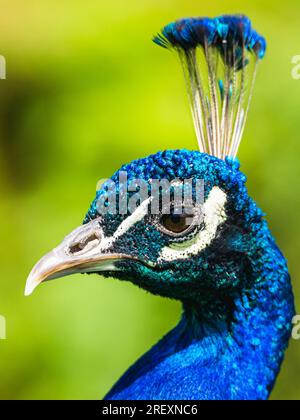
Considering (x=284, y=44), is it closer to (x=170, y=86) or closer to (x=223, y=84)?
(x=170, y=86)

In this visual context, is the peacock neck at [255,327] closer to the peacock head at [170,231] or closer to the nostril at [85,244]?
the peacock head at [170,231]

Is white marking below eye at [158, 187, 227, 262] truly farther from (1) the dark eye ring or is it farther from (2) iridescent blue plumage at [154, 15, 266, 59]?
(2) iridescent blue plumage at [154, 15, 266, 59]

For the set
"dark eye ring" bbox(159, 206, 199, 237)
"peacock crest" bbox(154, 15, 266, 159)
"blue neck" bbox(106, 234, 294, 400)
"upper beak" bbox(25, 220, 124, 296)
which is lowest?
"blue neck" bbox(106, 234, 294, 400)

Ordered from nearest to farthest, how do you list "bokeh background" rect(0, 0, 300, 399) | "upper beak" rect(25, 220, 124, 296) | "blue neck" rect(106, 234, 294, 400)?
"upper beak" rect(25, 220, 124, 296) < "blue neck" rect(106, 234, 294, 400) < "bokeh background" rect(0, 0, 300, 399)

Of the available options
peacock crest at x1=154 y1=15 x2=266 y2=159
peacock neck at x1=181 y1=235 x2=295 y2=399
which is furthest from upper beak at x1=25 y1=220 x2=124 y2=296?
peacock crest at x1=154 y1=15 x2=266 y2=159

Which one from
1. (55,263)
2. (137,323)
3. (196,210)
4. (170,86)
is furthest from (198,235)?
(170,86)
